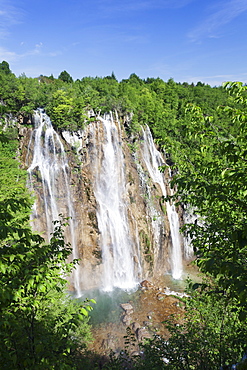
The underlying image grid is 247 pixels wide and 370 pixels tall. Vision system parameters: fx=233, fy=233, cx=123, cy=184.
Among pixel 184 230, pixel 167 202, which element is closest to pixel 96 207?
pixel 167 202

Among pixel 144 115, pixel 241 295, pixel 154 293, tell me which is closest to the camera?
pixel 241 295

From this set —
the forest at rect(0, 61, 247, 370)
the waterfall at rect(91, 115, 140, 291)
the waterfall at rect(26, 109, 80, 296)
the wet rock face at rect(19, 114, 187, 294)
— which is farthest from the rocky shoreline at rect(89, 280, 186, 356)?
the waterfall at rect(26, 109, 80, 296)

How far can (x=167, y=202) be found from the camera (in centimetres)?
2488

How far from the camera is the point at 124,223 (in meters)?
21.4

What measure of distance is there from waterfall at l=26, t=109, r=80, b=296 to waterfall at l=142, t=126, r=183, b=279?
30.1 ft

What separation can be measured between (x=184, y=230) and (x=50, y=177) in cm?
1573

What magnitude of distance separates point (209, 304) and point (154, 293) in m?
11.5

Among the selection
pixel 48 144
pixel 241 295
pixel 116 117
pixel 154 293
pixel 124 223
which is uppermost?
pixel 116 117

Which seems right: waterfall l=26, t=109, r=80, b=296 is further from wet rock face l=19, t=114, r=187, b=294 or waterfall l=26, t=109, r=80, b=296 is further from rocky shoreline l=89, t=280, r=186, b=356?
rocky shoreline l=89, t=280, r=186, b=356

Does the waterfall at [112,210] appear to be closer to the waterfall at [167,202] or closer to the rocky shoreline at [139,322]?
the rocky shoreline at [139,322]

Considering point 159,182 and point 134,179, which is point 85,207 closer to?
point 134,179

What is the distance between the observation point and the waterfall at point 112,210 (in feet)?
66.9

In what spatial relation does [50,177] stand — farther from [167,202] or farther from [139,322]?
[139,322]

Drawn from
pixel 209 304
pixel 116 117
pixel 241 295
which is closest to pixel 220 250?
pixel 241 295
